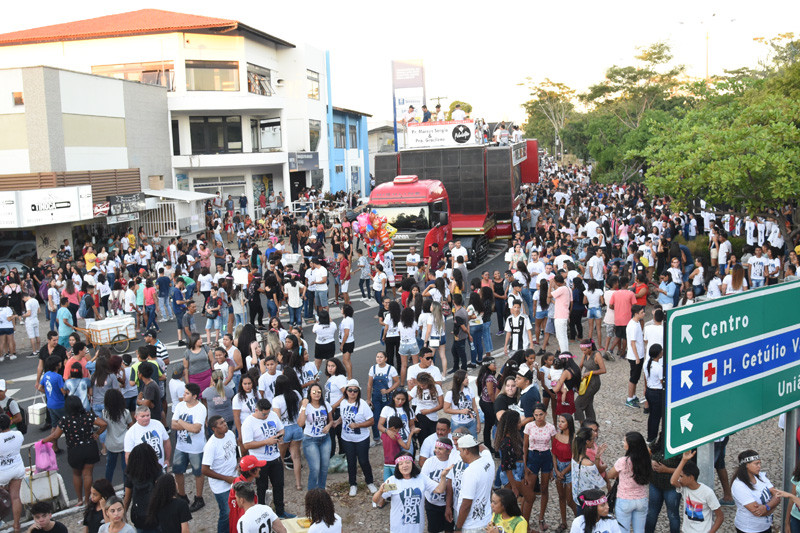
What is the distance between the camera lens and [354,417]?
27.6ft

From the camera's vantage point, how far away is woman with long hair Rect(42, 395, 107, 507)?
8.40 meters

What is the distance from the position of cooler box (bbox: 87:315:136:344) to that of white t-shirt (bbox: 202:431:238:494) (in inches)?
349

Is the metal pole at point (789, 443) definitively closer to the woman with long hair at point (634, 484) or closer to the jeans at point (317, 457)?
the woman with long hair at point (634, 484)

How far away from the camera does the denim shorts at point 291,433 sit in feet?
28.8

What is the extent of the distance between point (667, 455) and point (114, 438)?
715 cm

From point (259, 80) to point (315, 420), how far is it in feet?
118

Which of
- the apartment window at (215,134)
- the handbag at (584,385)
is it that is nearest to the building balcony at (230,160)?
the apartment window at (215,134)

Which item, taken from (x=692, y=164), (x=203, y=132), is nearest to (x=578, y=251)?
(x=692, y=164)

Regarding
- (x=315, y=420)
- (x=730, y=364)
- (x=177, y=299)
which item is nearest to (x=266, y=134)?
(x=177, y=299)

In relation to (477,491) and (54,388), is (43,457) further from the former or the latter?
(477,491)

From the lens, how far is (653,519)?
7039mm

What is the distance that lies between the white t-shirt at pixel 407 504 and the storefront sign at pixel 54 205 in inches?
829

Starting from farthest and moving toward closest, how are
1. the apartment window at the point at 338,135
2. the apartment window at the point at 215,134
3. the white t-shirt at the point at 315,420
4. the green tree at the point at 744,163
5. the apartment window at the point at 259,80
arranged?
the apartment window at the point at 338,135 → the apartment window at the point at 259,80 → the apartment window at the point at 215,134 → the green tree at the point at 744,163 → the white t-shirt at the point at 315,420

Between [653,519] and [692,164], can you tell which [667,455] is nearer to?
[653,519]
